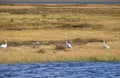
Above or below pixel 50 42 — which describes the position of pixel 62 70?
below

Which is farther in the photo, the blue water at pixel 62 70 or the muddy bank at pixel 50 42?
the muddy bank at pixel 50 42

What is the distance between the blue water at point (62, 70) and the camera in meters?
32.2

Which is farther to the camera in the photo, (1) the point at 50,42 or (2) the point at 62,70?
(1) the point at 50,42

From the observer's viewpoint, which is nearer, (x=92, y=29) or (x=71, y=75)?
(x=71, y=75)

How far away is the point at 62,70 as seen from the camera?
1339 inches

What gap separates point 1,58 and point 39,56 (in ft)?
9.00

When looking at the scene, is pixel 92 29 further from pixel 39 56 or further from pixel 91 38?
pixel 39 56

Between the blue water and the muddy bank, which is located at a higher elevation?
the muddy bank

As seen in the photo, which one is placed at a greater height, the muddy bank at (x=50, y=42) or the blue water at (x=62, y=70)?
the muddy bank at (x=50, y=42)

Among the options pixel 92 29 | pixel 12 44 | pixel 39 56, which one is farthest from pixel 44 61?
pixel 92 29

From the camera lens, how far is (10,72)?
33.0 metres

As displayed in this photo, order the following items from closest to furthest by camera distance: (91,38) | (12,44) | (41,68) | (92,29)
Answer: (41,68) → (12,44) → (91,38) → (92,29)

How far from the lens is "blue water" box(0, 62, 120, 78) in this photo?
32.2 m

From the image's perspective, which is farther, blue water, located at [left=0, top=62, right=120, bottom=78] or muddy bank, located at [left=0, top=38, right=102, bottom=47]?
muddy bank, located at [left=0, top=38, right=102, bottom=47]
